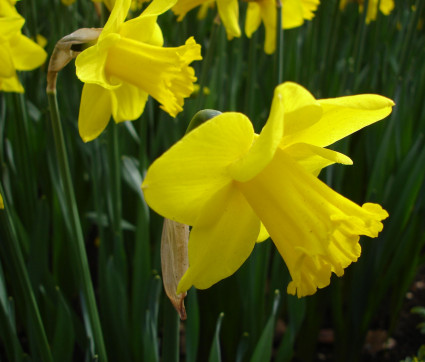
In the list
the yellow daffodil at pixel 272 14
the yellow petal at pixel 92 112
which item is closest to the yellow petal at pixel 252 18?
the yellow daffodil at pixel 272 14

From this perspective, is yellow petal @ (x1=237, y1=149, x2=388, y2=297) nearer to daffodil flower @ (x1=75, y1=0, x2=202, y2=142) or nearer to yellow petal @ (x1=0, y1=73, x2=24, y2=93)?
daffodil flower @ (x1=75, y1=0, x2=202, y2=142)

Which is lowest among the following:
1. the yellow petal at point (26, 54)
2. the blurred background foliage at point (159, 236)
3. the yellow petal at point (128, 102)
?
the blurred background foliage at point (159, 236)

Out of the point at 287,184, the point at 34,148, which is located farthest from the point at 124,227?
the point at 287,184

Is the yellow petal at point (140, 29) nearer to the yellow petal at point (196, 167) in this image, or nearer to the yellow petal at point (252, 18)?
the yellow petal at point (196, 167)

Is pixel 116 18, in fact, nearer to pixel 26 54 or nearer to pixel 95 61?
pixel 95 61

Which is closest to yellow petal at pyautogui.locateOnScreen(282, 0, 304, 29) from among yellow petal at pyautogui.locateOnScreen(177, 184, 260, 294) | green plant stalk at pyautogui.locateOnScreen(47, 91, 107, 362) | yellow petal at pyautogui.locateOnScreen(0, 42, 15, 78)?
yellow petal at pyautogui.locateOnScreen(0, 42, 15, 78)
